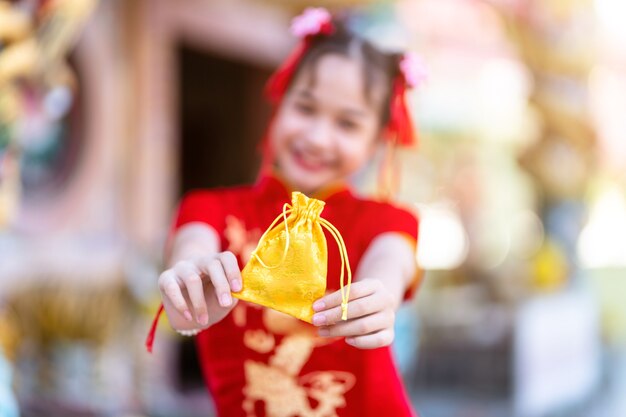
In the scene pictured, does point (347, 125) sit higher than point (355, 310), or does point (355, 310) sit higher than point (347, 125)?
point (347, 125)

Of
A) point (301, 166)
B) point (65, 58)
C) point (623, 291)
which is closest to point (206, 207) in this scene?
point (301, 166)

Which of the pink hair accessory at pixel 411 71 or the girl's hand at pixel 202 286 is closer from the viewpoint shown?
the girl's hand at pixel 202 286

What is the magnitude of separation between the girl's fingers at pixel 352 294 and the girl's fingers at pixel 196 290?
0.11m

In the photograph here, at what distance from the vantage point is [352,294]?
73cm

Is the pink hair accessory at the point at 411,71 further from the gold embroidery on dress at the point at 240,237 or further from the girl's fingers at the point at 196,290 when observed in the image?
the girl's fingers at the point at 196,290

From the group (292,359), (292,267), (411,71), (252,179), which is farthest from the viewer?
(252,179)

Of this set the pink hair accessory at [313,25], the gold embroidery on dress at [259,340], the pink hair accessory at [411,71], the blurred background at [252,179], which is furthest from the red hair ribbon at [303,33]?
the blurred background at [252,179]

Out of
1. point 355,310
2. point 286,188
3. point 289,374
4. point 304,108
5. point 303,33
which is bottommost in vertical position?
point 289,374

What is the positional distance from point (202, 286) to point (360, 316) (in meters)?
0.16

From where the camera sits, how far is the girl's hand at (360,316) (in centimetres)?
71

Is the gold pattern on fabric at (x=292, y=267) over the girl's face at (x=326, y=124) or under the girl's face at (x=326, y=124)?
under

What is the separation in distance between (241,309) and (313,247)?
25 centimetres

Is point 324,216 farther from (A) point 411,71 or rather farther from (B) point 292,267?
(A) point 411,71

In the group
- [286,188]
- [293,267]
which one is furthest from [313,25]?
[293,267]
